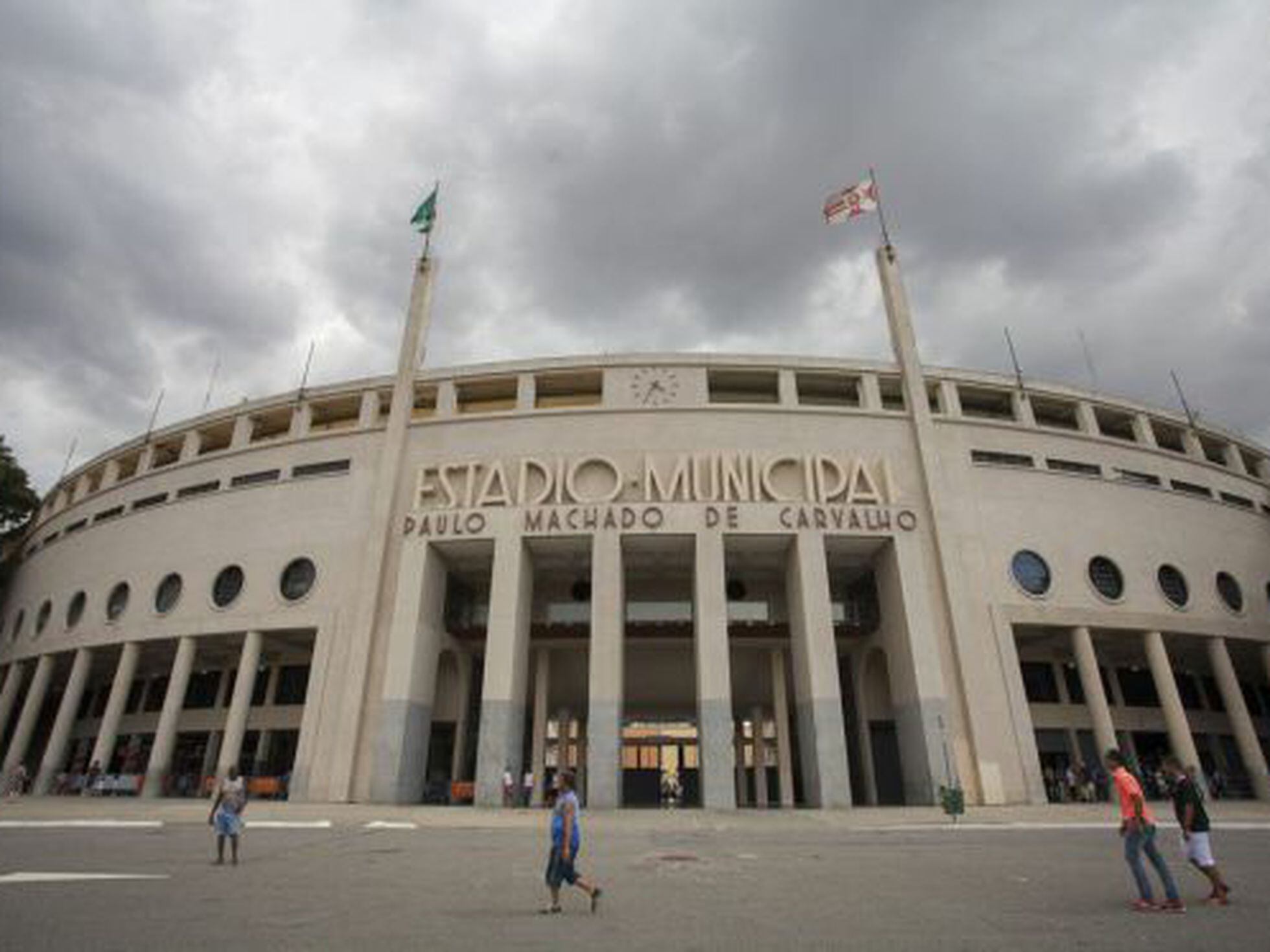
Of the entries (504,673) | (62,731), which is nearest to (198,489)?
(62,731)

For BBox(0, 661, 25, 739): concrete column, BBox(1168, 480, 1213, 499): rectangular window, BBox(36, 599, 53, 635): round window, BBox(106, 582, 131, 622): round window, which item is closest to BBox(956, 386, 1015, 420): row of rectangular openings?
BBox(1168, 480, 1213, 499): rectangular window

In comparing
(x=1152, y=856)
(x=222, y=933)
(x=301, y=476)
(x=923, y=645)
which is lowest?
(x=222, y=933)

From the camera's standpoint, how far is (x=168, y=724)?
34469 millimetres

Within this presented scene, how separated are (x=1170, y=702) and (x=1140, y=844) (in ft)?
98.5

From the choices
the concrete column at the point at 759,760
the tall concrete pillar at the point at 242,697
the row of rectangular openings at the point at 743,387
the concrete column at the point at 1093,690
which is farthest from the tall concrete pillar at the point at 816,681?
the tall concrete pillar at the point at 242,697

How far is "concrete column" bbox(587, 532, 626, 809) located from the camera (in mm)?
28094

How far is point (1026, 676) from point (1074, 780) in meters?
7.06

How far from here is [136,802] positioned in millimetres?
29734

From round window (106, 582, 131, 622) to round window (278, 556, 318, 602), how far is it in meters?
11.4

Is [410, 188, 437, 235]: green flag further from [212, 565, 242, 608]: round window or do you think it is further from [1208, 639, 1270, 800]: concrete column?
[1208, 639, 1270, 800]: concrete column

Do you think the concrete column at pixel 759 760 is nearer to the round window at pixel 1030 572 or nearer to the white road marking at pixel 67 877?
the round window at pixel 1030 572

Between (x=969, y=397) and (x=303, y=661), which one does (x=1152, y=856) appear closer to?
(x=969, y=397)

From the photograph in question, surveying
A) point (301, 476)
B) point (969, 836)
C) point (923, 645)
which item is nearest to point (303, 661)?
point (301, 476)

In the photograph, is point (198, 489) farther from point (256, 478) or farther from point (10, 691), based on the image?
point (10, 691)
